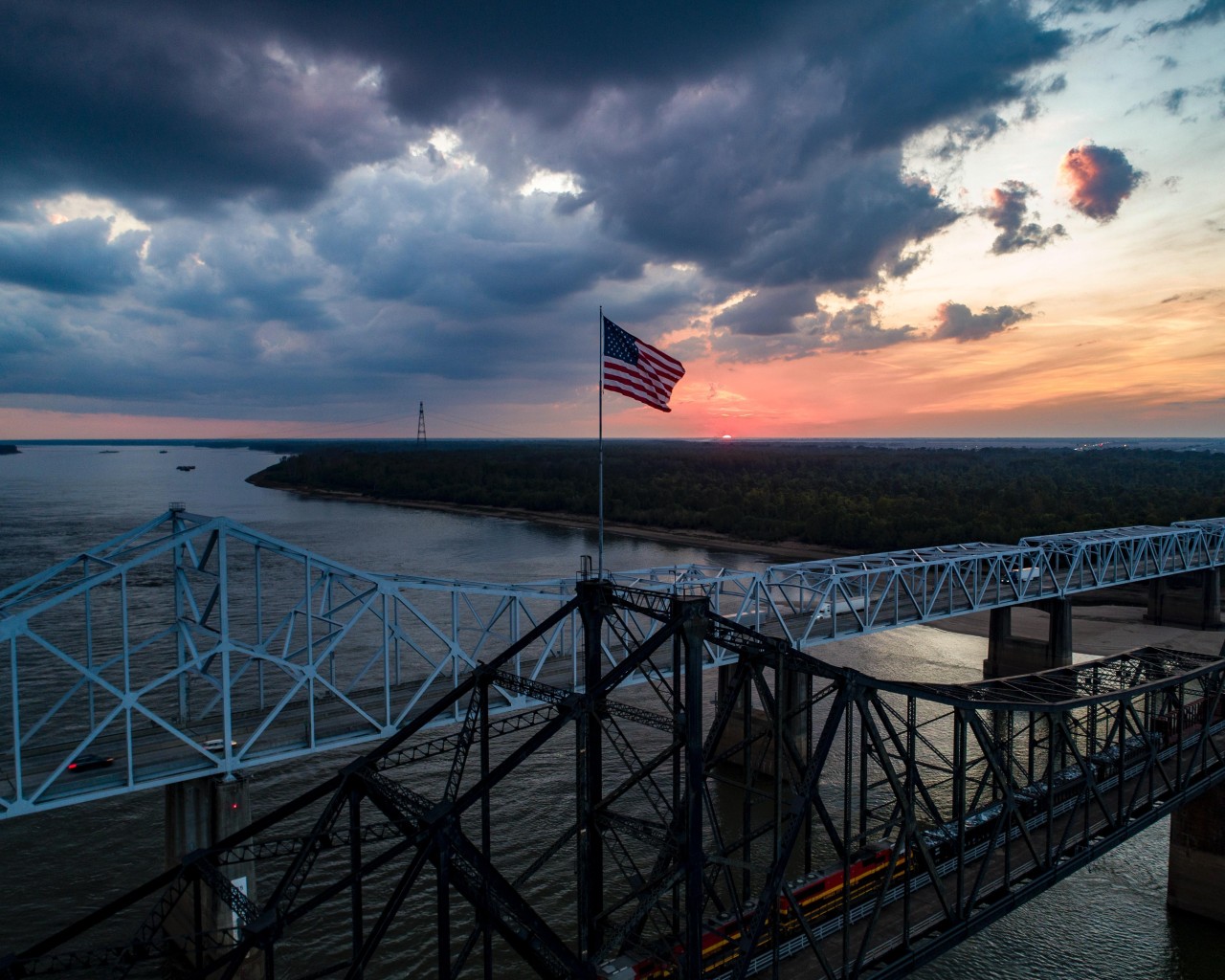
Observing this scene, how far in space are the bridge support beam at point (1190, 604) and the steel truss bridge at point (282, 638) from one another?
1.68 meters

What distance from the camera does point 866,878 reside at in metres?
18.0

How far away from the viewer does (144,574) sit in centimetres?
6444

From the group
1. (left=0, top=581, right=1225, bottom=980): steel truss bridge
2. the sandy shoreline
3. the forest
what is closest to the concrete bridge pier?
(left=0, top=581, right=1225, bottom=980): steel truss bridge

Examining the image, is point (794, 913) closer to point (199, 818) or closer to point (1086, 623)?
point (199, 818)

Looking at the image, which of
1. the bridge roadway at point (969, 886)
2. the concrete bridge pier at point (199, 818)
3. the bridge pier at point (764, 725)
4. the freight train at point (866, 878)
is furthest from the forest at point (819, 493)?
the concrete bridge pier at point (199, 818)

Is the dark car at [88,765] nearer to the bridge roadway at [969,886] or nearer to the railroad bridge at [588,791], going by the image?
the railroad bridge at [588,791]

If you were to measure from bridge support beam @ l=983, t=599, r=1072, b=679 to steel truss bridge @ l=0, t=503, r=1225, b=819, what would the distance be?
1.58 m

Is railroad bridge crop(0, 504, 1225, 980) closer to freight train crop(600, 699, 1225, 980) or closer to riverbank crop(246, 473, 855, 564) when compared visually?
freight train crop(600, 699, 1225, 980)

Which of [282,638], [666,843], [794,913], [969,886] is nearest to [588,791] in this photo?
[666,843]

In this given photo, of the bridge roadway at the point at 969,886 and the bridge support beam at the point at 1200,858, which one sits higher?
the bridge roadway at the point at 969,886

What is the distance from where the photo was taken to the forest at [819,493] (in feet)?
275

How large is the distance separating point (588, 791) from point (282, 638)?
3379cm

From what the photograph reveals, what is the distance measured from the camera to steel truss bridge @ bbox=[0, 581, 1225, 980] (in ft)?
37.2

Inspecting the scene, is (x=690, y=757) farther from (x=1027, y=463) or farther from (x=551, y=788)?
(x=1027, y=463)
